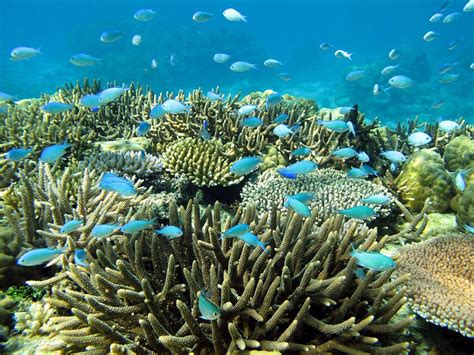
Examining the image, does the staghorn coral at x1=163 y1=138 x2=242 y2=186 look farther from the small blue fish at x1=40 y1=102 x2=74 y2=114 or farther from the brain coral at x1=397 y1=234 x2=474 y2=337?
the brain coral at x1=397 y1=234 x2=474 y2=337

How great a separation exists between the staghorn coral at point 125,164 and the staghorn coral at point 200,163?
282 millimetres

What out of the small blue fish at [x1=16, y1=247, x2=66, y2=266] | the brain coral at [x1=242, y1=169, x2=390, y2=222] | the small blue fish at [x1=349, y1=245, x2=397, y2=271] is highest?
the brain coral at [x1=242, y1=169, x2=390, y2=222]

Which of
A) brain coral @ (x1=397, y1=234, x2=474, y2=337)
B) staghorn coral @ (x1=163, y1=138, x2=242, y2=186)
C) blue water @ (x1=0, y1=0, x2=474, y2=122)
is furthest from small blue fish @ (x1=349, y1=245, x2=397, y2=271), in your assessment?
blue water @ (x1=0, y1=0, x2=474, y2=122)

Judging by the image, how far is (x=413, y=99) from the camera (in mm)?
30281

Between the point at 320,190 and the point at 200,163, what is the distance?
7.40 ft

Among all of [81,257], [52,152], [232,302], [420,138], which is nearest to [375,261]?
[232,302]

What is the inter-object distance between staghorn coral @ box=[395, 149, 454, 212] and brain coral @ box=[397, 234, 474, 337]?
74.4 inches

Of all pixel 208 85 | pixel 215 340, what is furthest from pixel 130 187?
pixel 208 85

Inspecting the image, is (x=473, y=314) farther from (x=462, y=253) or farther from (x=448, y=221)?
(x=448, y=221)

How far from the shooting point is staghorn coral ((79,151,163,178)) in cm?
567

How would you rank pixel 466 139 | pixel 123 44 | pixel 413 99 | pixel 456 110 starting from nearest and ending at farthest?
pixel 466 139 → pixel 456 110 → pixel 413 99 → pixel 123 44

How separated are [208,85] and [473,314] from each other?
39.4 metres

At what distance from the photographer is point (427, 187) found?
19.9 feet

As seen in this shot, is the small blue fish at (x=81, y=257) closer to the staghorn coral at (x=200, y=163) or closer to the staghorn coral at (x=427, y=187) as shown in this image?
the staghorn coral at (x=200, y=163)
